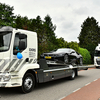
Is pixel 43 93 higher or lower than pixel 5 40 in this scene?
lower

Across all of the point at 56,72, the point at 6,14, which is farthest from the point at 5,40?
→ the point at 6,14

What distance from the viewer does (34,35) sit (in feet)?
21.4

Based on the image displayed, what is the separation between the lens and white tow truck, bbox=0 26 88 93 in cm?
539

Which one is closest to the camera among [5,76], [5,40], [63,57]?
[5,76]

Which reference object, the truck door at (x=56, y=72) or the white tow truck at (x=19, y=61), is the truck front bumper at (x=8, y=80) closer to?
the white tow truck at (x=19, y=61)

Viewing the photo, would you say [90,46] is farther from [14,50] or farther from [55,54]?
[14,50]

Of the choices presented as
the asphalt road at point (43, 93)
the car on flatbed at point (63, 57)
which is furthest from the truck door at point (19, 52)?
the car on flatbed at point (63, 57)

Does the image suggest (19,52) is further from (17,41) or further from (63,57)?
(63,57)

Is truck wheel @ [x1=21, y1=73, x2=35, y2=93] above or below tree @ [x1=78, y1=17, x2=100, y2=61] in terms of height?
below

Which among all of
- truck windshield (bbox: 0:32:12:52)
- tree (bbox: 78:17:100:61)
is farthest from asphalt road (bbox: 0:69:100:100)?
tree (bbox: 78:17:100:61)

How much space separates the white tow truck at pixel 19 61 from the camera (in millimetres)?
5395

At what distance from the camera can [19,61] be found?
5707mm

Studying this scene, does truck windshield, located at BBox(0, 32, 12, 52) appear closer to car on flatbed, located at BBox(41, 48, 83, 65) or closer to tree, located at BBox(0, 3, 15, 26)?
car on flatbed, located at BBox(41, 48, 83, 65)

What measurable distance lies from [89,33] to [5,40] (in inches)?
2028
